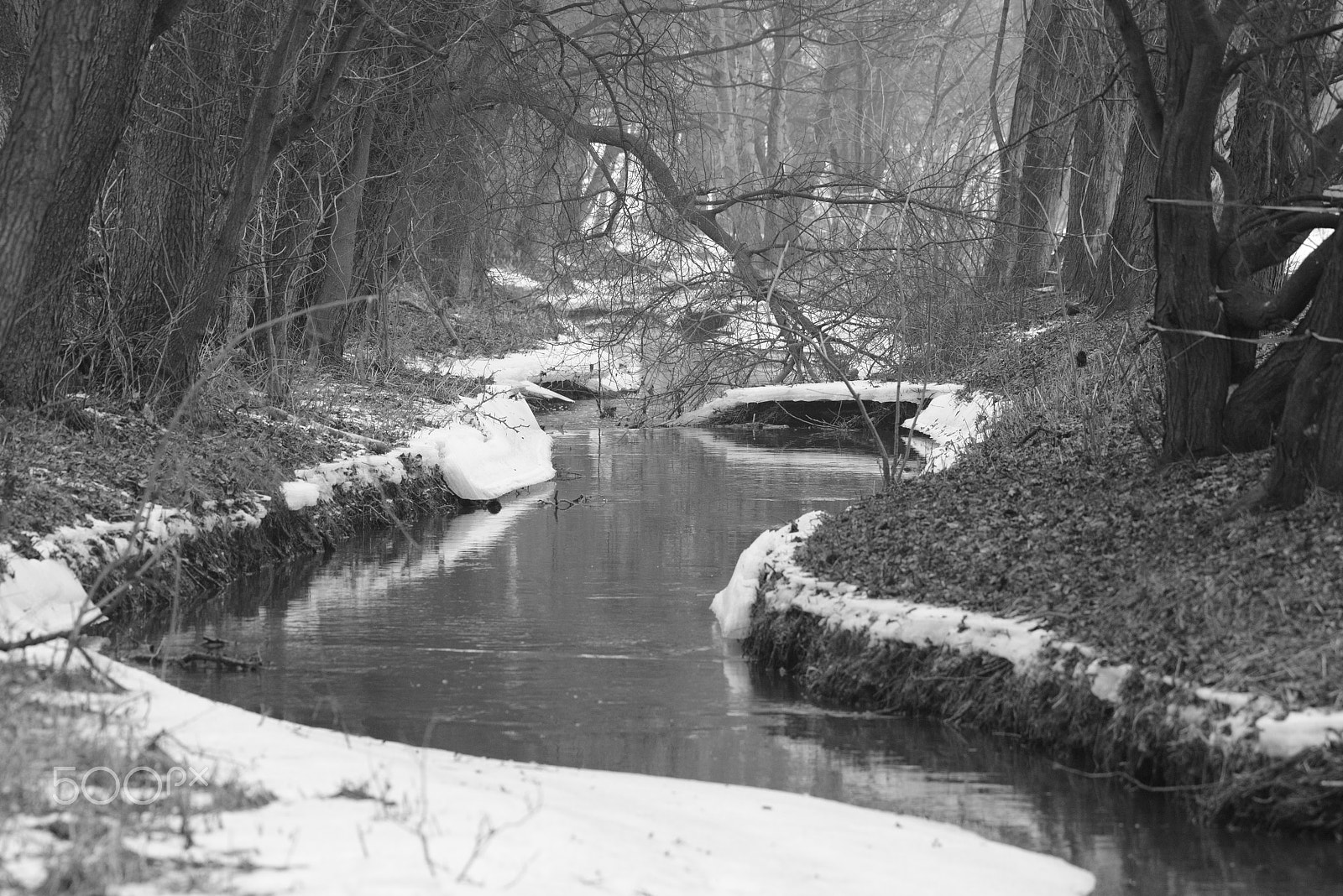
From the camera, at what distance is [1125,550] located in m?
8.29

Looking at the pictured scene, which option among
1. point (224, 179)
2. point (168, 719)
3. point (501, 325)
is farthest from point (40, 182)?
point (501, 325)

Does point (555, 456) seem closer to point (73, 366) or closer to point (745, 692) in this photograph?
point (73, 366)

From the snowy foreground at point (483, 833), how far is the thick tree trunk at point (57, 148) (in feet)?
14.7

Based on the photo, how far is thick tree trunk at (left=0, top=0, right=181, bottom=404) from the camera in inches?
407

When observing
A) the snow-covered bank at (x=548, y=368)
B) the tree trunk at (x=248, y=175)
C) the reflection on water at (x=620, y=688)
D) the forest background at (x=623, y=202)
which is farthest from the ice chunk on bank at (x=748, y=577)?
the snow-covered bank at (x=548, y=368)

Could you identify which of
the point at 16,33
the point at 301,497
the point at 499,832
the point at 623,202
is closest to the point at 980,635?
the point at 499,832

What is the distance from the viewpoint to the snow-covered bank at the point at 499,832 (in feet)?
14.0

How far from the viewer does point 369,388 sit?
17.9m

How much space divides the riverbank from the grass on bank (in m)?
0.01

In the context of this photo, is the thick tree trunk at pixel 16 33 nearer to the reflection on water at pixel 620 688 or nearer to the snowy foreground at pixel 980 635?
the reflection on water at pixel 620 688

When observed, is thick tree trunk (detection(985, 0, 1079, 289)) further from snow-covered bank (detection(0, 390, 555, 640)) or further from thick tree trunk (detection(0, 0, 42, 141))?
thick tree trunk (detection(0, 0, 42, 141))

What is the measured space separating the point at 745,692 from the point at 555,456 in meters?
10.7

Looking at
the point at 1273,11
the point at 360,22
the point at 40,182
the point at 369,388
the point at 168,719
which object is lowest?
the point at 168,719

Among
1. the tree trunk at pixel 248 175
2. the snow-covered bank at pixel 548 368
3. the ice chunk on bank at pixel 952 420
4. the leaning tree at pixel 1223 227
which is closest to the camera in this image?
the leaning tree at pixel 1223 227
